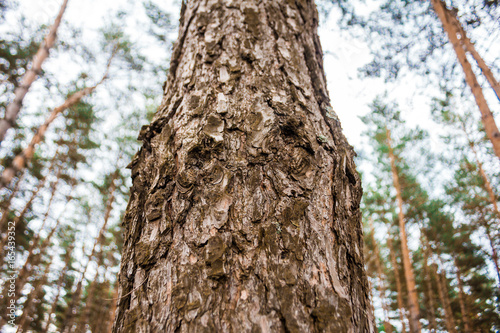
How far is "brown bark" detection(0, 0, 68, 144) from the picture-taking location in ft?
10.3

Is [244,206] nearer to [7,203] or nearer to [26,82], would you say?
[26,82]

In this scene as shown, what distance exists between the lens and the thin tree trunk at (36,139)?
11.9ft

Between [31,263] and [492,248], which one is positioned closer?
[492,248]

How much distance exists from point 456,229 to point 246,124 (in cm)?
1538

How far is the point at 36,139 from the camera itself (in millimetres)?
5641

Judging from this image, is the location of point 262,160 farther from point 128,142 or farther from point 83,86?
point 128,142

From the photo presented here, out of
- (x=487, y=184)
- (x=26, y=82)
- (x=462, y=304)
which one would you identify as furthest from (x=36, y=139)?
(x=462, y=304)

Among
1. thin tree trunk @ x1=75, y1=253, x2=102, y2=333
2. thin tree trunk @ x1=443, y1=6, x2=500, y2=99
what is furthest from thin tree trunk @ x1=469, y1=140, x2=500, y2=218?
thin tree trunk @ x1=75, y1=253, x2=102, y2=333

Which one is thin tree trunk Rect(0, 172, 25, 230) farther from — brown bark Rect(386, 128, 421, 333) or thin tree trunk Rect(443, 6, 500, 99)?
brown bark Rect(386, 128, 421, 333)

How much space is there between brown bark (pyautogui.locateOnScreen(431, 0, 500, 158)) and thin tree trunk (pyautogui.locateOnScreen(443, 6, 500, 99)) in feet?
0.17

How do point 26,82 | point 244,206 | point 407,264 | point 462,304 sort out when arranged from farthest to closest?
1. point 462,304
2. point 407,264
3. point 26,82
4. point 244,206

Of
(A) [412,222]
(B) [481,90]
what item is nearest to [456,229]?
(A) [412,222]

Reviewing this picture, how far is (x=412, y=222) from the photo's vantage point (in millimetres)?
11961

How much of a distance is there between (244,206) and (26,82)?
16.3 feet
